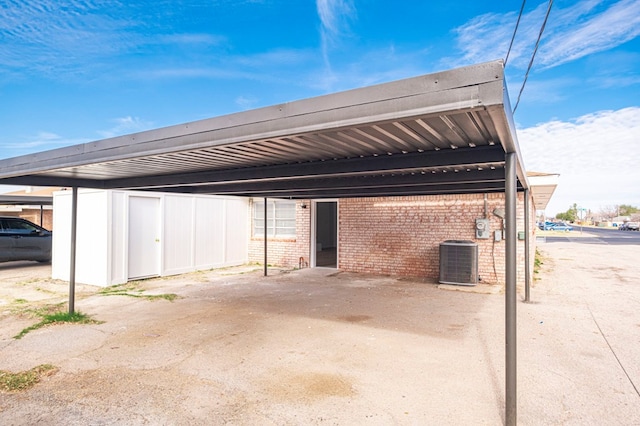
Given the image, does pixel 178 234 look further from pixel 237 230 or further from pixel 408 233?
pixel 408 233

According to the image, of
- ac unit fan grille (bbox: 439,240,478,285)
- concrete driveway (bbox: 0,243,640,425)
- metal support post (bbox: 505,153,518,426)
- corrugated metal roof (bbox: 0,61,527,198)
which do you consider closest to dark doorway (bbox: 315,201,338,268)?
ac unit fan grille (bbox: 439,240,478,285)

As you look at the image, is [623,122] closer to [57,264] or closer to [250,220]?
[250,220]

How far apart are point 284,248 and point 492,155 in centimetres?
868

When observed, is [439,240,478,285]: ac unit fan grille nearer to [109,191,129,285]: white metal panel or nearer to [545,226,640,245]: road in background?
[109,191,129,285]: white metal panel

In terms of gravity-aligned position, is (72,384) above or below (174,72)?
below

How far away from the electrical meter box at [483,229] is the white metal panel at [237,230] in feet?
22.2

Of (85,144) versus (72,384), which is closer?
(72,384)

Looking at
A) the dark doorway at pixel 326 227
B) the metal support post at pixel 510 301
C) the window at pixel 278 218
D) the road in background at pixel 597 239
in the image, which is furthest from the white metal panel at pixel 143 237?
the road in background at pixel 597 239

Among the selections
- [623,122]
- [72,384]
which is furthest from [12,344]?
[623,122]

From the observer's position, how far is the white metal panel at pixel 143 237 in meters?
8.66

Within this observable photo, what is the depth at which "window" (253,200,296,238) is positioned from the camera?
37.9 ft

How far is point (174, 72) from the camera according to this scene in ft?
40.0

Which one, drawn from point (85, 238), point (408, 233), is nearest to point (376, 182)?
point (408, 233)

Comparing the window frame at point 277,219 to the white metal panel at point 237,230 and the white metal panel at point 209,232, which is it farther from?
the white metal panel at point 209,232
